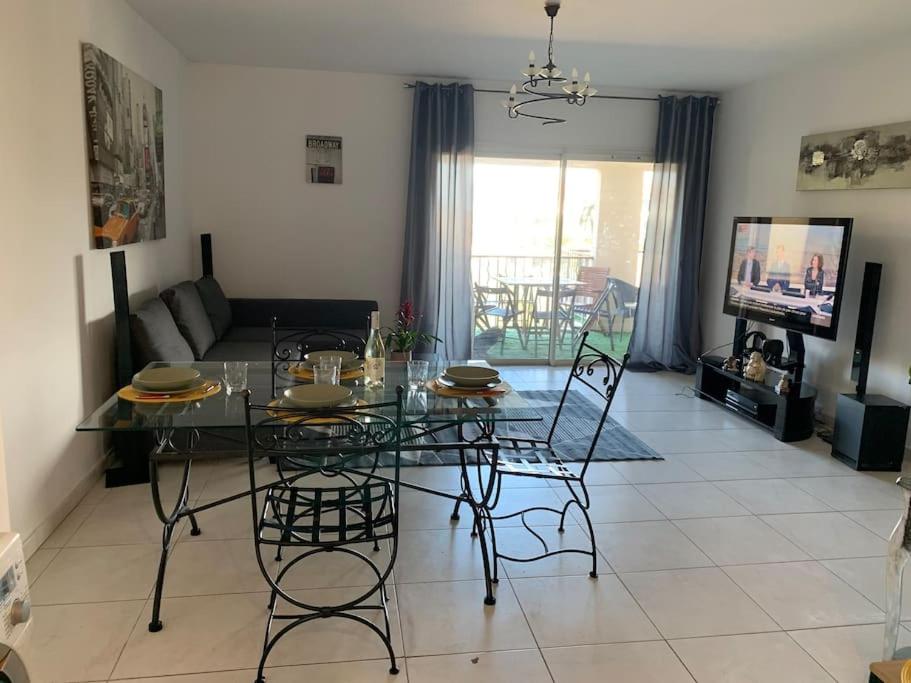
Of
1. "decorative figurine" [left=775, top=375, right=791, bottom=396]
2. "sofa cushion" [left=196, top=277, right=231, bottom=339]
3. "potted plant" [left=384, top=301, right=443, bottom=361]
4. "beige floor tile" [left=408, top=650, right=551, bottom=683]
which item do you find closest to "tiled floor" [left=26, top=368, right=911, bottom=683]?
"beige floor tile" [left=408, top=650, right=551, bottom=683]

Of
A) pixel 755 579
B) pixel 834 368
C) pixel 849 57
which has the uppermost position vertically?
pixel 849 57

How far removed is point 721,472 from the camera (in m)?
3.88

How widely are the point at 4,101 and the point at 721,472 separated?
3.86 metres

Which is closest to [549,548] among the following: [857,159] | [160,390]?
[160,390]

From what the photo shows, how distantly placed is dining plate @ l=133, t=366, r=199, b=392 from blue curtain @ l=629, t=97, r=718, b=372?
471 centimetres

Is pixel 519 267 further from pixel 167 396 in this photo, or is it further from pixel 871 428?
pixel 167 396

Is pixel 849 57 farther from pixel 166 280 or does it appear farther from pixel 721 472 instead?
pixel 166 280

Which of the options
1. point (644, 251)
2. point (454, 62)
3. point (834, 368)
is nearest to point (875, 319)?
point (834, 368)

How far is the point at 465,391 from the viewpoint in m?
2.57

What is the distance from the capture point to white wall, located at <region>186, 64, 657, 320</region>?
5.56 meters

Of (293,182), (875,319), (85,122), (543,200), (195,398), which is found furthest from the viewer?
(543,200)

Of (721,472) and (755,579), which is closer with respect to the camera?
(755,579)

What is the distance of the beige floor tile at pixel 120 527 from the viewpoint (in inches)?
113

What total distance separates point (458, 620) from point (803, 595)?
1368 millimetres
